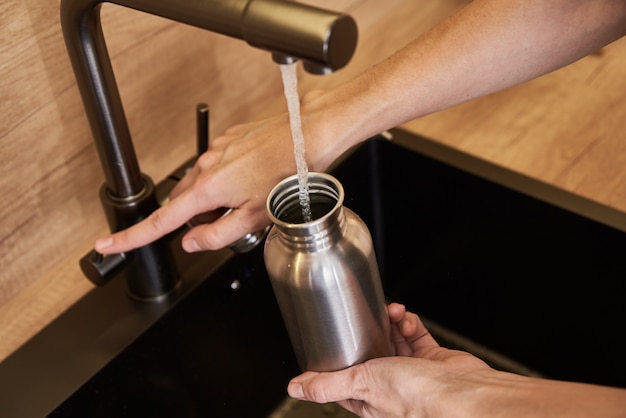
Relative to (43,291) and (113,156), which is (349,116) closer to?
(113,156)

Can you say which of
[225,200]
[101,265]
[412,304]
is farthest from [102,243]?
[412,304]

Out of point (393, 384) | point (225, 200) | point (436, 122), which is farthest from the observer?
point (436, 122)

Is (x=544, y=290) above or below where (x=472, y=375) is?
below

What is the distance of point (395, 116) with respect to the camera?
90cm

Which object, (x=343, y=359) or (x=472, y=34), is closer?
(x=343, y=359)

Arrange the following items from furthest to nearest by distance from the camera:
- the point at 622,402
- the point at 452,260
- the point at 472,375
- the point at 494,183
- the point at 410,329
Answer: the point at 452,260
the point at 494,183
the point at 410,329
the point at 472,375
the point at 622,402

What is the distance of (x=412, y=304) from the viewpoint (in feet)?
Result: 3.78

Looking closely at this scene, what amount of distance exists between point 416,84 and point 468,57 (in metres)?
0.07

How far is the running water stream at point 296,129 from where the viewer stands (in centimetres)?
59

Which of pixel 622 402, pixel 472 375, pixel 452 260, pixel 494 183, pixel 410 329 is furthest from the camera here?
pixel 452 260

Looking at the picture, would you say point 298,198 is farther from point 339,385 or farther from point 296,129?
point 339,385

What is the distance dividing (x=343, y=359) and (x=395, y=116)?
0.30 metres

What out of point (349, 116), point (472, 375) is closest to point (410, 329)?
point (472, 375)

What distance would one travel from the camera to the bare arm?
83 cm
